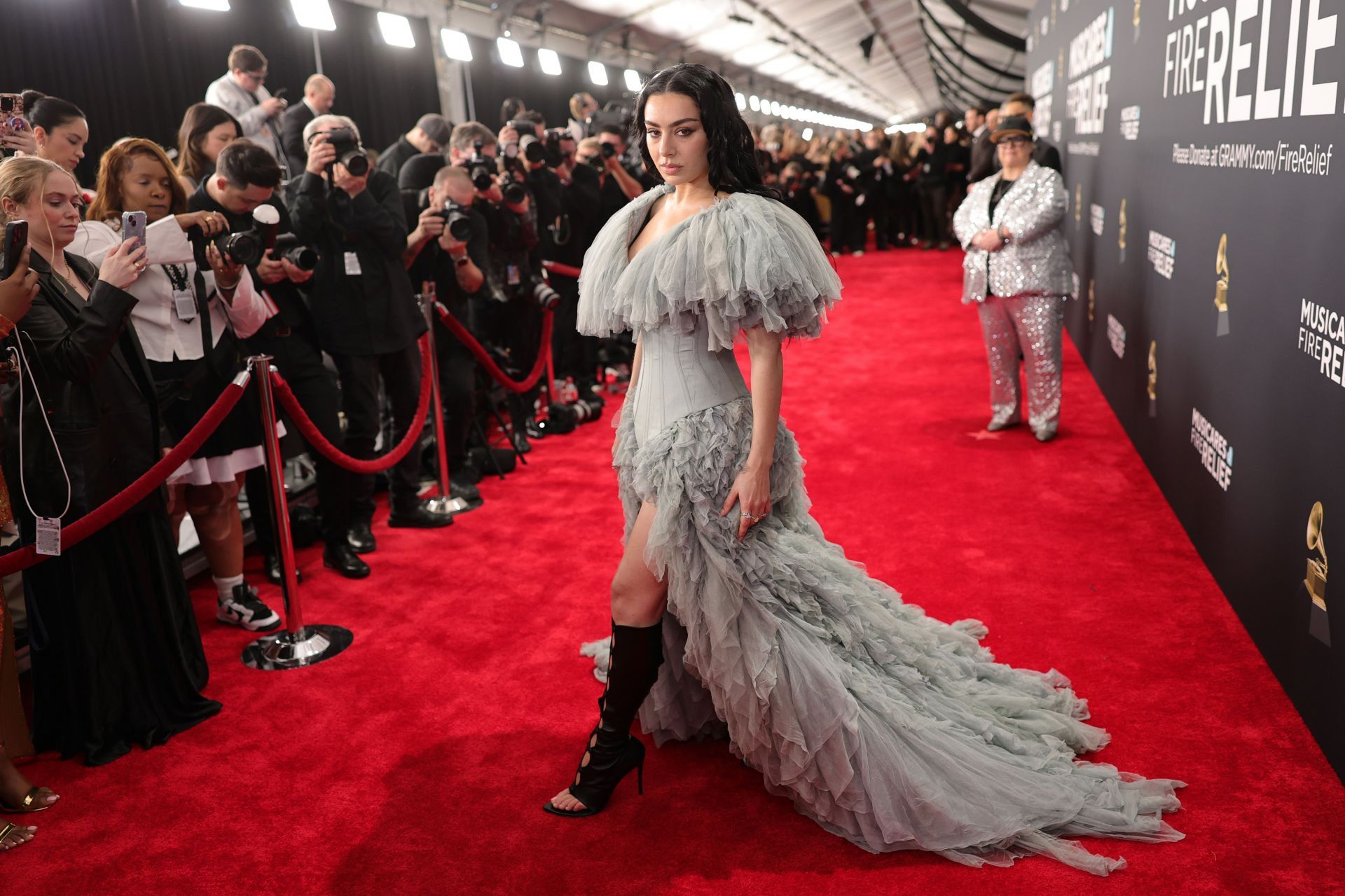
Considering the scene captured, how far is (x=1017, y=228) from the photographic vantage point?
522cm

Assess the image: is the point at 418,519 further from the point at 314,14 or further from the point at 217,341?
the point at 314,14

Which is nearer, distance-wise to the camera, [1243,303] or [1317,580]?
[1317,580]

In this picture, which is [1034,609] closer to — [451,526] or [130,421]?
[451,526]

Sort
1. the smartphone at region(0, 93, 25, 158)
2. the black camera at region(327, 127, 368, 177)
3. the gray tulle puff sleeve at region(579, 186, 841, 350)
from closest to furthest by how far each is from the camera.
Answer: the gray tulle puff sleeve at region(579, 186, 841, 350), the smartphone at region(0, 93, 25, 158), the black camera at region(327, 127, 368, 177)

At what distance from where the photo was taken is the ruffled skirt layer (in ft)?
7.33

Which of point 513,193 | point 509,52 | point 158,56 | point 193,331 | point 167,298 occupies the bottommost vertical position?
point 193,331

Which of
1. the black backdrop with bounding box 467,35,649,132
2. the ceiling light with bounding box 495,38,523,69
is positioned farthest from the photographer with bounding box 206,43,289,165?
the ceiling light with bounding box 495,38,523,69

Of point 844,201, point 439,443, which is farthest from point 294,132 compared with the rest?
point 844,201

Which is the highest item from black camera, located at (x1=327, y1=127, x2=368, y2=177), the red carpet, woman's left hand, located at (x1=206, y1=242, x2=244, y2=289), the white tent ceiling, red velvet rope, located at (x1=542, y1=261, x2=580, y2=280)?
the white tent ceiling

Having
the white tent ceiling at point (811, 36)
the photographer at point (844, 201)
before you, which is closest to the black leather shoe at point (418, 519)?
the white tent ceiling at point (811, 36)

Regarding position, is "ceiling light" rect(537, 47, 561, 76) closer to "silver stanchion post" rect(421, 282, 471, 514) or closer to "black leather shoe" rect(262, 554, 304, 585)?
"silver stanchion post" rect(421, 282, 471, 514)

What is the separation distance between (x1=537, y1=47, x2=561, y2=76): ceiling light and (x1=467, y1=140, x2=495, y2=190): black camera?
367 inches

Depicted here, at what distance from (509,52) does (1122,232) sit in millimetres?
9304

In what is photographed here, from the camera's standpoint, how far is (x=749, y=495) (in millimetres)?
2264
